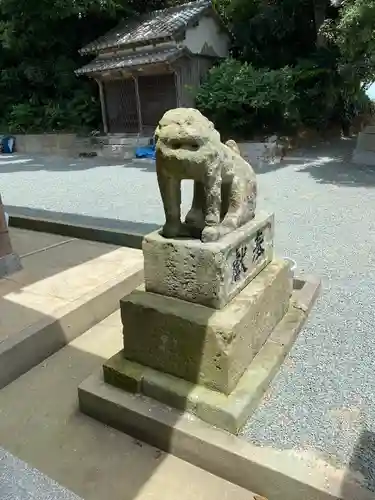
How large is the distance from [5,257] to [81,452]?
2.36m

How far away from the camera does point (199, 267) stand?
2240mm

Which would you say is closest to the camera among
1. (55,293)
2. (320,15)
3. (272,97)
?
(55,293)

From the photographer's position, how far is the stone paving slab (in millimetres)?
1879

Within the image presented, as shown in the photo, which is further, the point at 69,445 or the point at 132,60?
the point at 132,60

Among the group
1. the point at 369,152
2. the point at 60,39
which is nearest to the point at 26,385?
the point at 369,152

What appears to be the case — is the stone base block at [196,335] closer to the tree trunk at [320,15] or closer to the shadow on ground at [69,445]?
the shadow on ground at [69,445]

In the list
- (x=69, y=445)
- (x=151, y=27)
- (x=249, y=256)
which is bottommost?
(x=69, y=445)

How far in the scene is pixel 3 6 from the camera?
15.6m

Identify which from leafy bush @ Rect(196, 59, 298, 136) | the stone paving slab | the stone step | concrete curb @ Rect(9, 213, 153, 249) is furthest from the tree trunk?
the stone paving slab

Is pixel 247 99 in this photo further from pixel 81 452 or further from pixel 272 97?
pixel 81 452

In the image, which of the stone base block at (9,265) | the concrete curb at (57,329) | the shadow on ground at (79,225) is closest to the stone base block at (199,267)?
the concrete curb at (57,329)

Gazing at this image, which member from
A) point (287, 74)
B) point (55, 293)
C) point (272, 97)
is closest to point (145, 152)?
point (272, 97)

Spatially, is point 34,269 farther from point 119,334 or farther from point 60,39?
point 60,39

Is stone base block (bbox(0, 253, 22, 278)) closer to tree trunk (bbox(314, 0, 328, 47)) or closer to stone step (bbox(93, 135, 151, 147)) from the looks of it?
stone step (bbox(93, 135, 151, 147))
